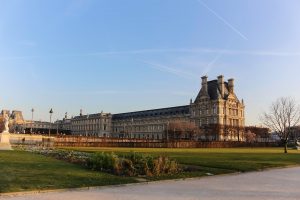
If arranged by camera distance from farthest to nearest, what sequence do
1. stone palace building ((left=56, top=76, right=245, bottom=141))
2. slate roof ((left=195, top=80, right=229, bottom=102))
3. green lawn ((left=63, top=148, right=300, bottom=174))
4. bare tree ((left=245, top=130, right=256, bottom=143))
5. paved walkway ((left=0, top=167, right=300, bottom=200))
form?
slate roof ((left=195, top=80, right=229, bottom=102)) → stone palace building ((left=56, top=76, right=245, bottom=141)) → bare tree ((left=245, top=130, right=256, bottom=143)) → green lawn ((left=63, top=148, right=300, bottom=174)) → paved walkway ((left=0, top=167, right=300, bottom=200))

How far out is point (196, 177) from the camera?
15328 mm

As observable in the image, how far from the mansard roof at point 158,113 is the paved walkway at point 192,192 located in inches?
5410

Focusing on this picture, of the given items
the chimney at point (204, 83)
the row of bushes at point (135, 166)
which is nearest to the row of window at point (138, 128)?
the chimney at point (204, 83)

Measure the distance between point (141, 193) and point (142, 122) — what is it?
161121 mm

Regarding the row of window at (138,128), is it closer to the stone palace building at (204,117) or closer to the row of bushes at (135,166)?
the stone palace building at (204,117)

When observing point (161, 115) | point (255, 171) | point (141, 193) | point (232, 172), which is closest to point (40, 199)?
point (141, 193)

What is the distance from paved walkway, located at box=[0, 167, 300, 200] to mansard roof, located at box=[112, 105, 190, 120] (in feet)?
451

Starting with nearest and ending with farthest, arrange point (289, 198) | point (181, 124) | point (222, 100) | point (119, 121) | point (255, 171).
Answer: point (289, 198), point (255, 171), point (181, 124), point (222, 100), point (119, 121)

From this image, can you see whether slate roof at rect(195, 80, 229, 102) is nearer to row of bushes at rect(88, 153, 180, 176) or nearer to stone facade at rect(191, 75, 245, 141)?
stone facade at rect(191, 75, 245, 141)

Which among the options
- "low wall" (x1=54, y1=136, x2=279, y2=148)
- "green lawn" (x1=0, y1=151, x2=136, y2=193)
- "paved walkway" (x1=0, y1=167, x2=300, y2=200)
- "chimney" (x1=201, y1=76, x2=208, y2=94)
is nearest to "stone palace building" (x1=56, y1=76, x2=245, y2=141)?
"chimney" (x1=201, y1=76, x2=208, y2=94)

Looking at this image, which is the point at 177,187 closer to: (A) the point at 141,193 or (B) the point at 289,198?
(A) the point at 141,193

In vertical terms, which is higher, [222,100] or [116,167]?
[222,100]

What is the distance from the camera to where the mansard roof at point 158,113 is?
506 feet

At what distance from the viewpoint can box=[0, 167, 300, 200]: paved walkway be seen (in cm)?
1012
